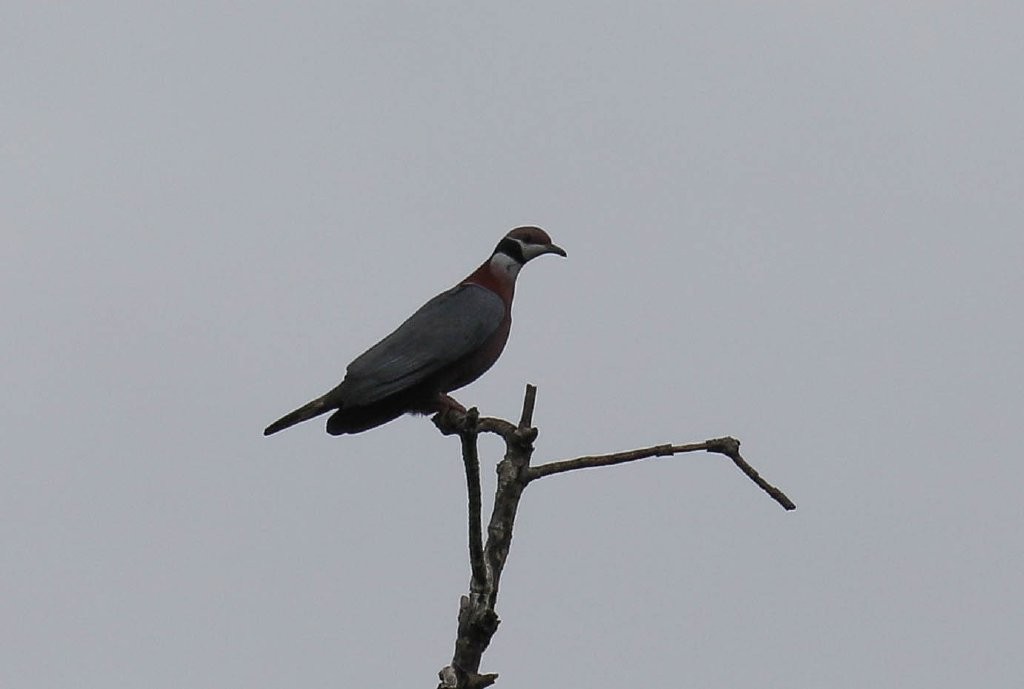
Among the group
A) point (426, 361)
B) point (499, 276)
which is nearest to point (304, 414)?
point (426, 361)

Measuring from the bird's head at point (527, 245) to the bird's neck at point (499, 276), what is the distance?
5 cm

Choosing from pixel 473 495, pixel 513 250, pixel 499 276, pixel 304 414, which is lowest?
pixel 473 495

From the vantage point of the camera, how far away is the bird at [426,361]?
9.36 m

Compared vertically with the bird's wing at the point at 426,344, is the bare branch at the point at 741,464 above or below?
below

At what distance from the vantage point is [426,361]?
970 cm

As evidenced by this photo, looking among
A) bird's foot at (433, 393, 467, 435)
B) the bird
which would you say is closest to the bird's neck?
the bird

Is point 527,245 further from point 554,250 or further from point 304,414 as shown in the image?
point 304,414

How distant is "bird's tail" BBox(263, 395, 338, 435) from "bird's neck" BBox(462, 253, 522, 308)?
1983mm

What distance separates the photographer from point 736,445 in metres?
6.72

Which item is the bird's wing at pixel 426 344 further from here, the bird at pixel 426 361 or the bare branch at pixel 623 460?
the bare branch at pixel 623 460

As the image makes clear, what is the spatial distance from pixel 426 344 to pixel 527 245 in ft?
5.10

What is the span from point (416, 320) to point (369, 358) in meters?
0.70

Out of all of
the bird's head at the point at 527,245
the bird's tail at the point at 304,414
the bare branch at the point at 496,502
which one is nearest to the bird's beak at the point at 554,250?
the bird's head at the point at 527,245

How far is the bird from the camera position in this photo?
9.36 metres
